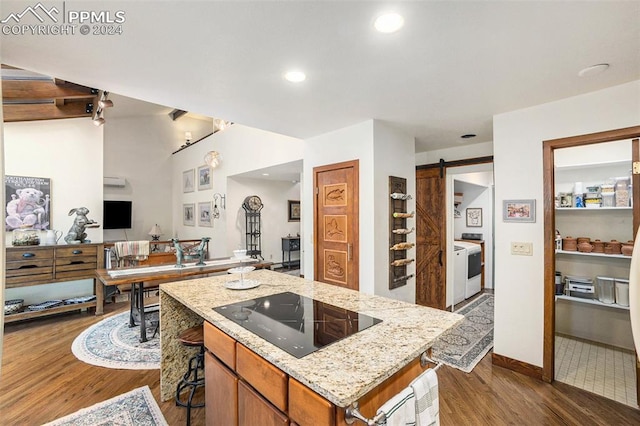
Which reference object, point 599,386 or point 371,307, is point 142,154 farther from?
point 599,386

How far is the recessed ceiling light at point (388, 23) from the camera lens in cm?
144

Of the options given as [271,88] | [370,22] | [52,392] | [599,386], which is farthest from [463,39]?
[52,392]

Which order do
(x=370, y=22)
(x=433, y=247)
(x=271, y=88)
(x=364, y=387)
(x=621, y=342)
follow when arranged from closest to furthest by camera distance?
(x=364, y=387), (x=370, y=22), (x=271, y=88), (x=621, y=342), (x=433, y=247)

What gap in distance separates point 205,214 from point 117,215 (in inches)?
101

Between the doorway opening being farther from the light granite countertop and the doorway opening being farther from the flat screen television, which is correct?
the flat screen television

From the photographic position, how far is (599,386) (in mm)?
2387

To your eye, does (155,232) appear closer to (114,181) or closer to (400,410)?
(114,181)

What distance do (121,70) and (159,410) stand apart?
2518 millimetres

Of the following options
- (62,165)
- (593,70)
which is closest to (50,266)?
(62,165)

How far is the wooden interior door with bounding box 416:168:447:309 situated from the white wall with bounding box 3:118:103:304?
5330mm

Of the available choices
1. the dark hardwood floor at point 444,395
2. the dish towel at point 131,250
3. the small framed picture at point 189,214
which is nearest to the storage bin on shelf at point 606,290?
the dark hardwood floor at point 444,395

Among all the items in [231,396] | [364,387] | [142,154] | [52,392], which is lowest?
[52,392]

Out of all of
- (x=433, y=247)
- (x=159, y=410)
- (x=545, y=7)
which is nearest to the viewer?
(x=545, y=7)

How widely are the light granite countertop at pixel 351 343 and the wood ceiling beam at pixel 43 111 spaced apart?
13.9 feet
